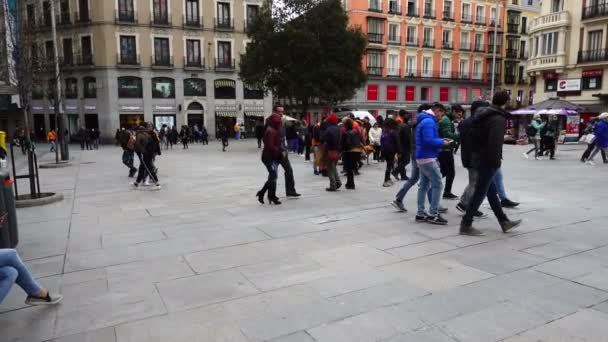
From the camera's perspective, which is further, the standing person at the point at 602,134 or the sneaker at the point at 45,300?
the standing person at the point at 602,134

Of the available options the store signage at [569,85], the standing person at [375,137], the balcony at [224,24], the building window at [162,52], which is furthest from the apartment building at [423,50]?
the standing person at [375,137]

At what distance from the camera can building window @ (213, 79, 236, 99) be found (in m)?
41.0

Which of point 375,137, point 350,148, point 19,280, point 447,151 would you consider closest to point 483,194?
point 447,151

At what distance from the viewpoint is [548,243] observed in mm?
5613

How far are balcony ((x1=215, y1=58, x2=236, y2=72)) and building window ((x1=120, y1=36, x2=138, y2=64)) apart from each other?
7.06 metres

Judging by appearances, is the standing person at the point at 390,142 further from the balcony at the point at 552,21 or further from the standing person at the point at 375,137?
the balcony at the point at 552,21

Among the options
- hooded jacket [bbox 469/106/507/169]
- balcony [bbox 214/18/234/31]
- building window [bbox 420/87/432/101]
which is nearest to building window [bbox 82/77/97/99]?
balcony [bbox 214/18/234/31]

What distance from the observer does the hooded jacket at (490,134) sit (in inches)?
221

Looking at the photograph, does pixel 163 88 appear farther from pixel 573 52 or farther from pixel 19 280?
pixel 19 280

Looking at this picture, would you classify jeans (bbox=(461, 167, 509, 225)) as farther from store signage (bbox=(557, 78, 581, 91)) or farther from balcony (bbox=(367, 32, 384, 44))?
balcony (bbox=(367, 32, 384, 44))

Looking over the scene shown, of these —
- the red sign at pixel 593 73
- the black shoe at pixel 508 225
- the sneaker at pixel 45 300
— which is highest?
the red sign at pixel 593 73

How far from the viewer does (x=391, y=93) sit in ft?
156

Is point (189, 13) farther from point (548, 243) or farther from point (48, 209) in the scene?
A: point (548, 243)

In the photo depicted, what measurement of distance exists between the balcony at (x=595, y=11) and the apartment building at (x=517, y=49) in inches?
778
